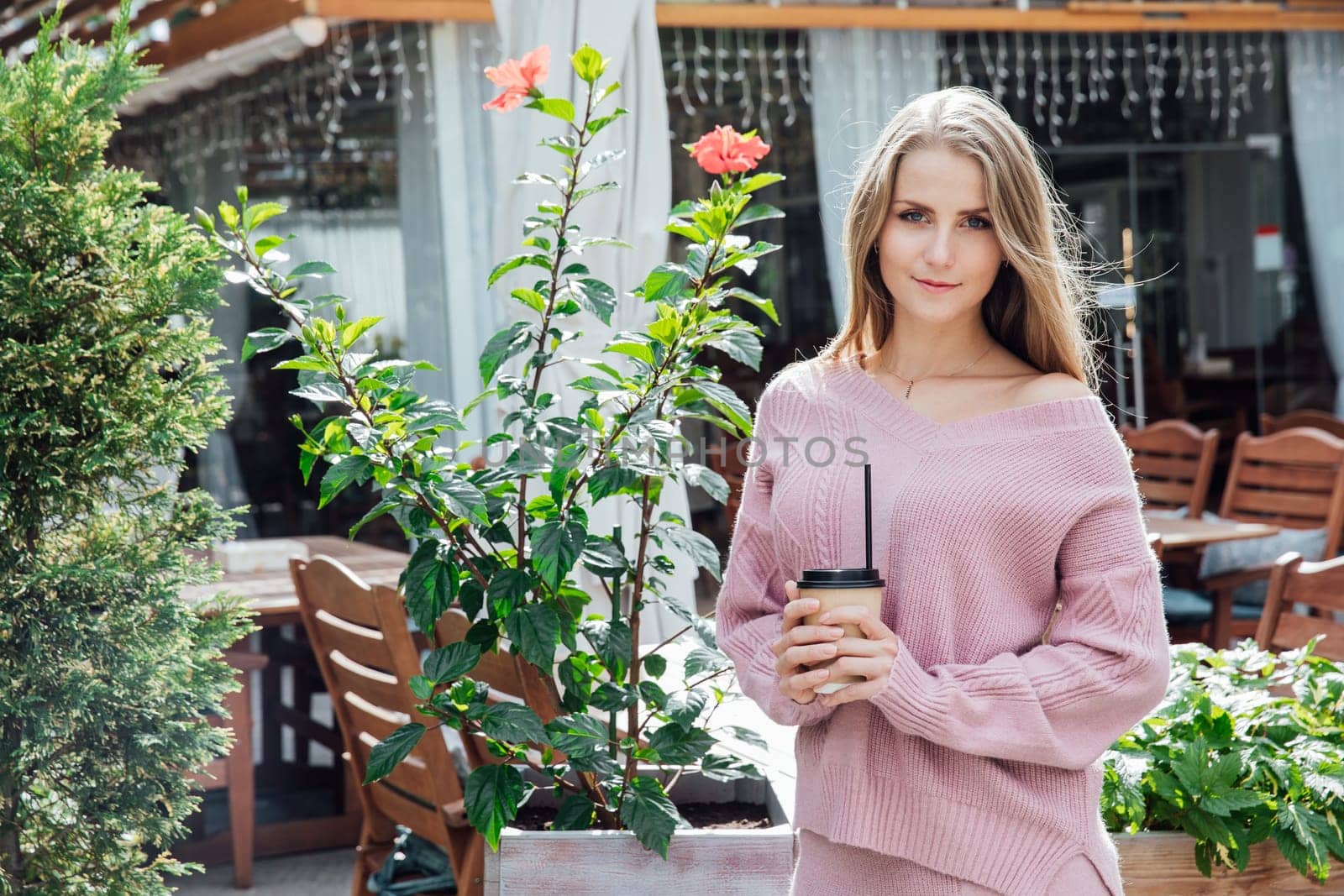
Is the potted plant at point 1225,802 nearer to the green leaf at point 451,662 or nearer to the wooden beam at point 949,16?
the green leaf at point 451,662

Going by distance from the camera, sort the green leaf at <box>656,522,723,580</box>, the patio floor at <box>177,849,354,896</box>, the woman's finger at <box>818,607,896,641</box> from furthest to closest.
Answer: the patio floor at <box>177,849,354,896</box> → the green leaf at <box>656,522,723,580</box> → the woman's finger at <box>818,607,896,641</box>

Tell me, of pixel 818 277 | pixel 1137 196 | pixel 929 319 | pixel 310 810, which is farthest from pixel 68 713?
pixel 1137 196

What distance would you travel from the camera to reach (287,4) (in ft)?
17.4

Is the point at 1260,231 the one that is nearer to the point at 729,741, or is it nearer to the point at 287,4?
the point at 287,4

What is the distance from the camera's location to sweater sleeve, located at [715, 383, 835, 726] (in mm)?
1367

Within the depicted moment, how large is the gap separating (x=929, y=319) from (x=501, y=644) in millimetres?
1237

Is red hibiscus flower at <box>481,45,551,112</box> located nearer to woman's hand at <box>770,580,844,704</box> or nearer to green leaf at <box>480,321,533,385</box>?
green leaf at <box>480,321,533,385</box>

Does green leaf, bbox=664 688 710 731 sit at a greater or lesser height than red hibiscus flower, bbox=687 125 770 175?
lesser

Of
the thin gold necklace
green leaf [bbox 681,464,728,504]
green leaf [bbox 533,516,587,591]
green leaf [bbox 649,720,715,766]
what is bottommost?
green leaf [bbox 649,720,715,766]

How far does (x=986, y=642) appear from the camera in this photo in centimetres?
127

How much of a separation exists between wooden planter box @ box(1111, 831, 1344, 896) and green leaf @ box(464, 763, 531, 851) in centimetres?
82

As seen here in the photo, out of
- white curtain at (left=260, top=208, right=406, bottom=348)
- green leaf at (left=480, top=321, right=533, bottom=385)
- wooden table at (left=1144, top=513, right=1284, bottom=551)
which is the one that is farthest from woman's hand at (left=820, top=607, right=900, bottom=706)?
white curtain at (left=260, top=208, right=406, bottom=348)

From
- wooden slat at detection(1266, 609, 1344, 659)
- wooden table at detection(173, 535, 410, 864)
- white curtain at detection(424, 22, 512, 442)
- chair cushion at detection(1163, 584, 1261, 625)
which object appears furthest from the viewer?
white curtain at detection(424, 22, 512, 442)

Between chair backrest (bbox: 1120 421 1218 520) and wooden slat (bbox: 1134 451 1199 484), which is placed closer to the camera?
chair backrest (bbox: 1120 421 1218 520)
